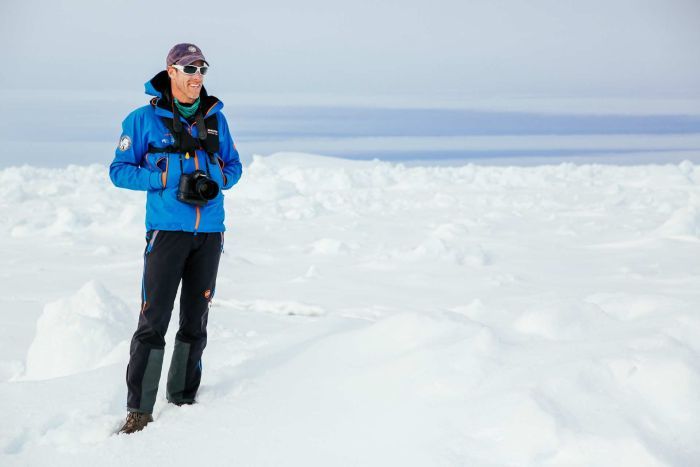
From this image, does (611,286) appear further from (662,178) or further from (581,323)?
(662,178)

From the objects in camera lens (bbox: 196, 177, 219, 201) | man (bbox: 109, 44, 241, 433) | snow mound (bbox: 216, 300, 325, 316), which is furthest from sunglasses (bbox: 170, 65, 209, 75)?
snow mound (bbox: 216, 300, 325, 316)

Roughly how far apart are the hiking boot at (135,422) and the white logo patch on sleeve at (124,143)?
122 cm

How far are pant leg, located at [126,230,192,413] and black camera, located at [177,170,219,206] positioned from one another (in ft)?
0.58

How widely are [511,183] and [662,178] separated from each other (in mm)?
7949

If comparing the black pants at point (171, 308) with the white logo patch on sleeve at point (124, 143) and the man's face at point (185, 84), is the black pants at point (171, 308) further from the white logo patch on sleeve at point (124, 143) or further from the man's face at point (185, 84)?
the man's face at point (185, 84)

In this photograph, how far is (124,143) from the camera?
2854mm

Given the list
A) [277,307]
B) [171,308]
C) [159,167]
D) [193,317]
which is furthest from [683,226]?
[159,167]

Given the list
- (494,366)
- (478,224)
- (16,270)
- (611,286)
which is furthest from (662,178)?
(494,366)

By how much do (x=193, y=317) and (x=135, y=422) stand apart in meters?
0.54

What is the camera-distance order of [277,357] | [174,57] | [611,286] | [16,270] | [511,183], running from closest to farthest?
[174,57] → [277,357] → [611,286] → [16,270] → [511,183]

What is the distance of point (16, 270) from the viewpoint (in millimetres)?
8945

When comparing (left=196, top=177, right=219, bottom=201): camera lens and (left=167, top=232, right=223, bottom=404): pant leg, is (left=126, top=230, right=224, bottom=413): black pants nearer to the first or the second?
(left=167, top=232, right=223, bottom=404): pant leg

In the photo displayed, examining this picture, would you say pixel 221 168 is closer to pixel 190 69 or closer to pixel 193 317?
pixel 190 69

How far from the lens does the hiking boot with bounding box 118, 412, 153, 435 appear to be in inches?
111
